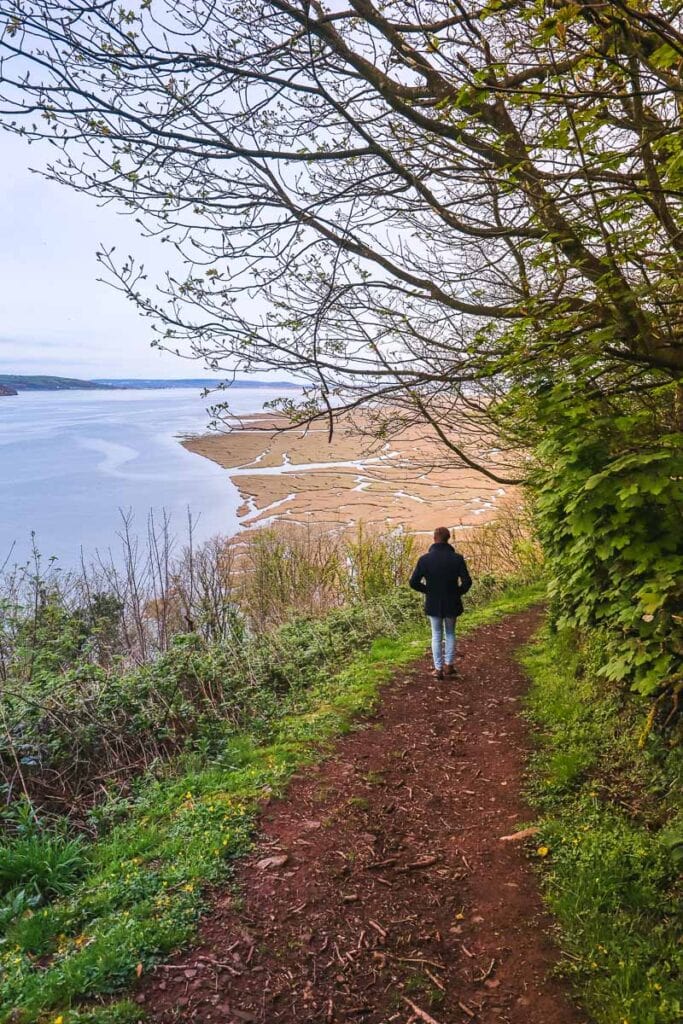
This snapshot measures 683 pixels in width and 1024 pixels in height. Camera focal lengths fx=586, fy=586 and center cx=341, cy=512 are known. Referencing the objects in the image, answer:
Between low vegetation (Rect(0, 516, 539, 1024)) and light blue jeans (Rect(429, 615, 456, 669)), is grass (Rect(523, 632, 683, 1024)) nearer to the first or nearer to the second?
light blue jeans (Rect(429, 615, 456, 669))

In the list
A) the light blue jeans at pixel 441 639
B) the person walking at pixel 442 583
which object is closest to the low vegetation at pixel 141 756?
the light blue jeans at pixel 441 639

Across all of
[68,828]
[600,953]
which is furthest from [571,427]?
[68,828]

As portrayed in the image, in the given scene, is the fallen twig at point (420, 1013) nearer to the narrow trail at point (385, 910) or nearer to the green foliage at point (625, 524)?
the narrow trail at point (385, 910)

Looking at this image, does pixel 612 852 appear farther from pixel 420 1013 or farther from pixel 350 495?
pixel 350 495

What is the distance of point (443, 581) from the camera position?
6.73 m

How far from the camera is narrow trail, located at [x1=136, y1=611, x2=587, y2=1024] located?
2.81 metres

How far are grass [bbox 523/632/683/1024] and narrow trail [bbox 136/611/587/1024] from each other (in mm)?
165

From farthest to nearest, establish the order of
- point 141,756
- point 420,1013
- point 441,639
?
point 441,639
point 141,756
point 420,1013

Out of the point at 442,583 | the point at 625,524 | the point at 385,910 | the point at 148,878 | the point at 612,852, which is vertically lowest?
the point at 385,910

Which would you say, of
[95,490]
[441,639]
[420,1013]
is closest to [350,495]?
[95,490]

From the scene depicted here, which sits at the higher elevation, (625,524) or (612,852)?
(625,524)

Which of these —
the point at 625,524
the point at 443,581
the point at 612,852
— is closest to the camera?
the point at 612,852

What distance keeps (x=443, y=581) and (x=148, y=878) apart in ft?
13.6

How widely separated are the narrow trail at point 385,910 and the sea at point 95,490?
3.20 meters
